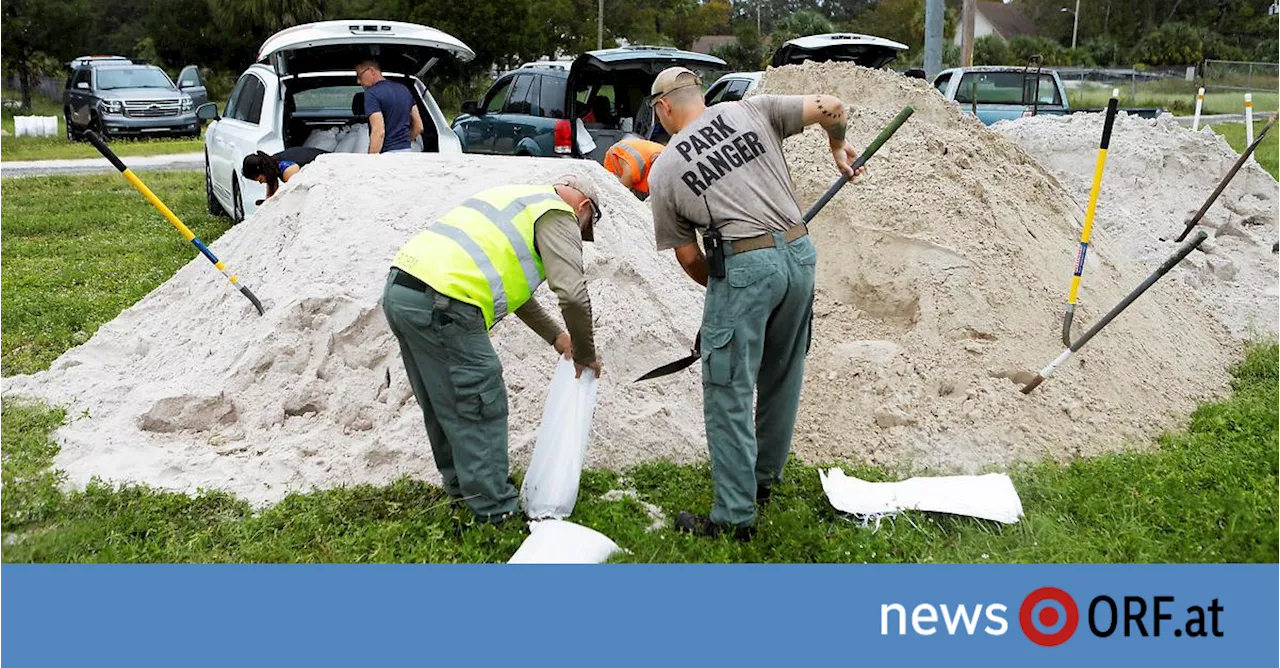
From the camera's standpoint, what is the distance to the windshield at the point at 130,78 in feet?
75.4

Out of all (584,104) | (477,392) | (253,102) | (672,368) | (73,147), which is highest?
(253,102)

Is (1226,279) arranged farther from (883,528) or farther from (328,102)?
(328,102)

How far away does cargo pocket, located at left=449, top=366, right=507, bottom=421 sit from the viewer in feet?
13.9

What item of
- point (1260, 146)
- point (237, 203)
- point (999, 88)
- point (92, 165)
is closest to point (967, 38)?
point (999, 88)

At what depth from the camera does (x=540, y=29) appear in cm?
3616

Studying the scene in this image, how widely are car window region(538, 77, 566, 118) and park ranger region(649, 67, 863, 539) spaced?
7623mm

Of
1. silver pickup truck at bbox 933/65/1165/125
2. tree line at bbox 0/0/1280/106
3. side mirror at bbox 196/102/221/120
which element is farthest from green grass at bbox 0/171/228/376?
tree line at bbox 0/0/1280/106

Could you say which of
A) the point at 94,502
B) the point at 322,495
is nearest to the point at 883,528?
the point at 322,495

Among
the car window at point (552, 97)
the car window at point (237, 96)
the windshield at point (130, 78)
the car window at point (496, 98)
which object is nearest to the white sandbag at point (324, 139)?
the car window at point (237, 96)

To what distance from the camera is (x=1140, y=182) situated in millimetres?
10195

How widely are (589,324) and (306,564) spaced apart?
53.3 inches

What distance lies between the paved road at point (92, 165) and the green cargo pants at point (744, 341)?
15953 millimetres

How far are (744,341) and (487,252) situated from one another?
100cm

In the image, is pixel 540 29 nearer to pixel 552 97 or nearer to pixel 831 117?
pixel 552 97
